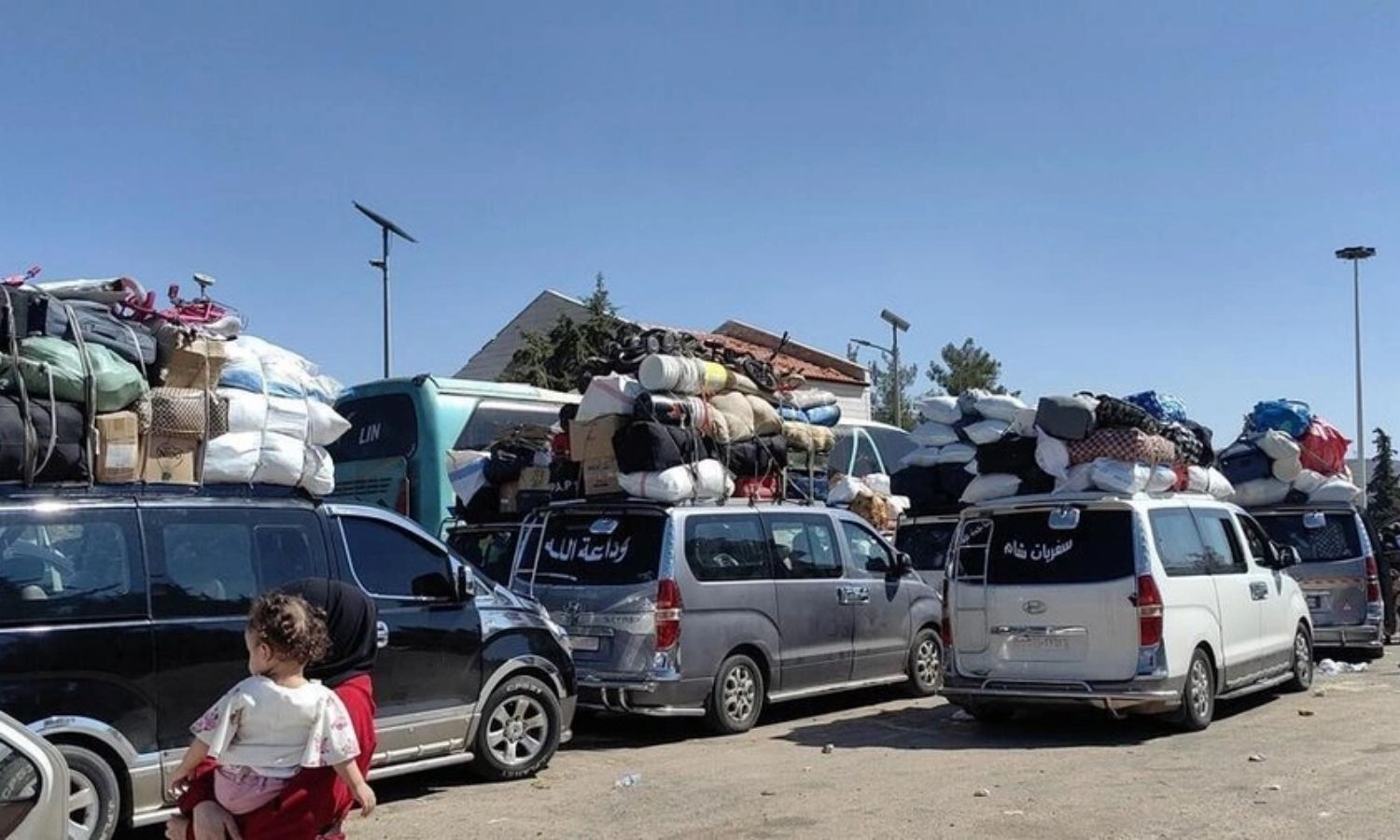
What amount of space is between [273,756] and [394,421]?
10.9 m

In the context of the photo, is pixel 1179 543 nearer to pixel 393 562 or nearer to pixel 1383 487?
pixel 393 562

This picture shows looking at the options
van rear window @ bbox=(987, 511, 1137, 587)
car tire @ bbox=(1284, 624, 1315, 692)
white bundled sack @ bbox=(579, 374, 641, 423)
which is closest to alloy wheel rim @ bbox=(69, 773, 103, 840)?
white bundled sack @ bbox=(579, 374, 641, 423)

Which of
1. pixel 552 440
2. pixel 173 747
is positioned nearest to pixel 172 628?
pixel 173 747

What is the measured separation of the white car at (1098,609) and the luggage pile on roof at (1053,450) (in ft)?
1.53

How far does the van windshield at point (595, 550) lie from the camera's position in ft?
34.0

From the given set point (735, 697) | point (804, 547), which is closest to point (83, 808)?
point (735, 697)

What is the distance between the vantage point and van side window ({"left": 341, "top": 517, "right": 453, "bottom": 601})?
27.4ft

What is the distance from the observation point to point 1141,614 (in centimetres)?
973

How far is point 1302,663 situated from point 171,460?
33.2 feet

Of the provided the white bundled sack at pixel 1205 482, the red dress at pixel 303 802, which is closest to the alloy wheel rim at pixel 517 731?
the red dress at pixel 303 802

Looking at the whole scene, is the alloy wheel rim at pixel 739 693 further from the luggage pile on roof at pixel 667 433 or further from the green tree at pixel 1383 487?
the green tree at pixel 1383 487

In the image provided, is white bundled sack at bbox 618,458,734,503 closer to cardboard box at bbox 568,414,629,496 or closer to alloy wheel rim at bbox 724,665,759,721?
cardboard box at bbox 568,414,629,496

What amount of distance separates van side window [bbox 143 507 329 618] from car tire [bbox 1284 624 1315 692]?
899 cm

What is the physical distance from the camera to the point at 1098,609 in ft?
32.4
